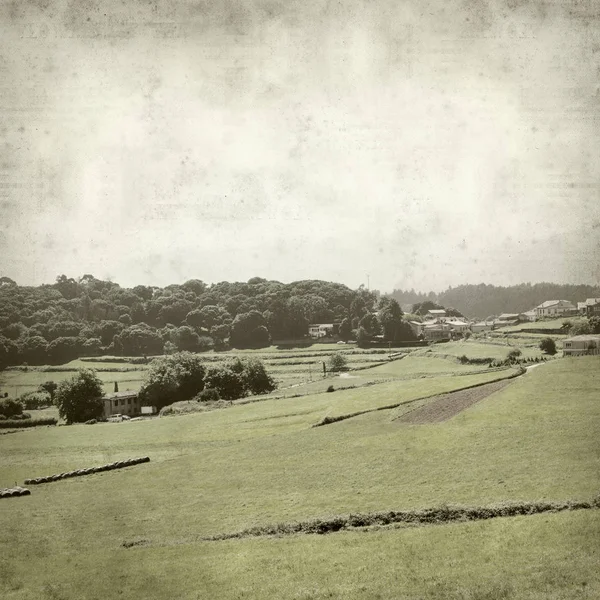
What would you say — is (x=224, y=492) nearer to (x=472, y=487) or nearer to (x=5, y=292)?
(x=472, y=487)

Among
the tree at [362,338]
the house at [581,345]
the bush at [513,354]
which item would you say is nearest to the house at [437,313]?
the tree at [362,338]

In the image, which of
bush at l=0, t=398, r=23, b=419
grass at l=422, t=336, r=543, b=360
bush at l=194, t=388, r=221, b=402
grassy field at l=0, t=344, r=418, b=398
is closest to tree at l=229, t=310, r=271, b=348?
grassy field at l=0, t=344, r=418, b=398

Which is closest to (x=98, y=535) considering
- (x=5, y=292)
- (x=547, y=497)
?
(x=547, y=497)

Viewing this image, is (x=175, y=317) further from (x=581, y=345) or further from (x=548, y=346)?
(x=581, y=345)

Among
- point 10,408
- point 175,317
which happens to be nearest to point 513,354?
point 175,317

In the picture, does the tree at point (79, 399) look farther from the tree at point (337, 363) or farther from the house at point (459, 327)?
the house at point (459, 327)

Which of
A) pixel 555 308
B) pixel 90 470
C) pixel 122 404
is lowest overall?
pixel 90 470
